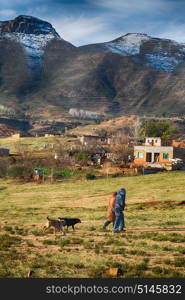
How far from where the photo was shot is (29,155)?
89812mm

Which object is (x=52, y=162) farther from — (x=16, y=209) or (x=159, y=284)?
(x=159, y=284)

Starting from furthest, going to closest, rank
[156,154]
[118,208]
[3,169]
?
[156,154], [3,169], [118,208]

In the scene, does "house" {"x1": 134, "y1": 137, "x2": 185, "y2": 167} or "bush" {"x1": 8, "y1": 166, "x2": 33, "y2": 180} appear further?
"house" {"x1": 134, "y1": 137, "x2": 185, "y2": 167}

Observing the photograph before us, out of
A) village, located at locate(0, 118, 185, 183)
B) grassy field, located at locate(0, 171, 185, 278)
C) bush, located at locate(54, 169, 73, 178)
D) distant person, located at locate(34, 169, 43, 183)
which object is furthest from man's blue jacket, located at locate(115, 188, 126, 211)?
bush, located at locate(54, 169, 73, 178)

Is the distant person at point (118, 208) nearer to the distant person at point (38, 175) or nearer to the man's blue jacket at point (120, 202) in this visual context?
the man's blue jacket at point (120, 202)

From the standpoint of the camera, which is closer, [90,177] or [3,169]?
[90,177]

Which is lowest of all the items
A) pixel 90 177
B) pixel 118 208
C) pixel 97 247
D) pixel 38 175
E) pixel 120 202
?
pixel 38 175

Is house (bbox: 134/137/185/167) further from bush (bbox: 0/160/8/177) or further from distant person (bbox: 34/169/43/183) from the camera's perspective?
bush (bbox: 0/160/8/177)

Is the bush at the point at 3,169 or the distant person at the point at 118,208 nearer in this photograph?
the distant person at the point at 118,208

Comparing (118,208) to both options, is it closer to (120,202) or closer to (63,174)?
(120,202)

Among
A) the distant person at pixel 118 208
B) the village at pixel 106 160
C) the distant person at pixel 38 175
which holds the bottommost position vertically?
the distant person at pixel 38 175

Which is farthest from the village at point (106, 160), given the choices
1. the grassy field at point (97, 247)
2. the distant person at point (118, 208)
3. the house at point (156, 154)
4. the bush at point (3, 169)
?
the distant person at point (118, 208)

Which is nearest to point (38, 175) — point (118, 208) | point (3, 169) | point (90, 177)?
point (90, 177)

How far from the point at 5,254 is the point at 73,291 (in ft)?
22.3
